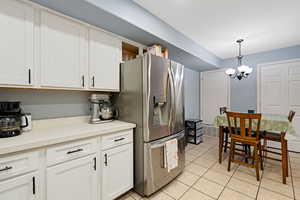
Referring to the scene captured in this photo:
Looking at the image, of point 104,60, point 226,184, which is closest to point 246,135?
point 226,184

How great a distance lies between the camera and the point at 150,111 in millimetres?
1620

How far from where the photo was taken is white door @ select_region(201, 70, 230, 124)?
4.09 m

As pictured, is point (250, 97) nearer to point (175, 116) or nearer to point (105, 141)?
point (175, 116)

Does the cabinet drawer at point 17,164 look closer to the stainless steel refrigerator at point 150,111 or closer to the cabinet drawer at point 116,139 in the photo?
the cabinet drawer at point 116,139

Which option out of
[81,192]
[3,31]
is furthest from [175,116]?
[3,31]

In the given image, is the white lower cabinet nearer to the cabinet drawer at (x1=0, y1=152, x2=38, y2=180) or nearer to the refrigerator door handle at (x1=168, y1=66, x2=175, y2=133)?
the cabinet drawer at (x1=0, y1=152, x2=38, y2=180)

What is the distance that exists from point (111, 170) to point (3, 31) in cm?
163

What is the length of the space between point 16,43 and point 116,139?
1.30 m

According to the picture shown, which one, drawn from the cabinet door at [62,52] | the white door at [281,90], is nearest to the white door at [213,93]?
the white door at [281,90]

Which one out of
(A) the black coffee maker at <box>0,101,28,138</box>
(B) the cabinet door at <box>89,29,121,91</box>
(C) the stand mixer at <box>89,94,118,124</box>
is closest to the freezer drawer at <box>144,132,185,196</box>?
(C) the stand mixer at <box>89,94,118,124</box>

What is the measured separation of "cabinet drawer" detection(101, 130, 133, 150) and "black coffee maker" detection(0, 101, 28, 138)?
75cm

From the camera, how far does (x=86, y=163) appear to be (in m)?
1.31

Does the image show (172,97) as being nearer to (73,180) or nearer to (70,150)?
(70,150)

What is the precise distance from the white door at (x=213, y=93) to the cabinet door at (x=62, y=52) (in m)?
3.90
